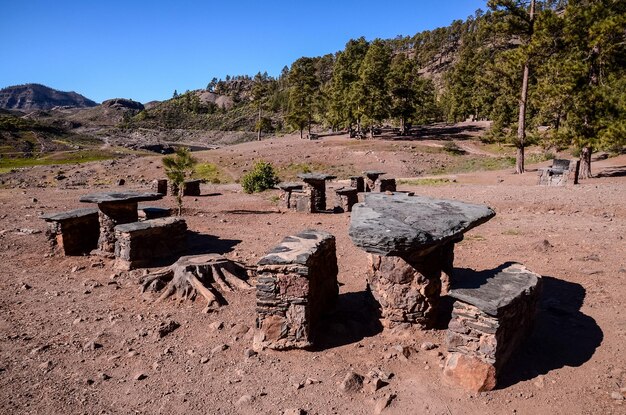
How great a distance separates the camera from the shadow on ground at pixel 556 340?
20.9 ft

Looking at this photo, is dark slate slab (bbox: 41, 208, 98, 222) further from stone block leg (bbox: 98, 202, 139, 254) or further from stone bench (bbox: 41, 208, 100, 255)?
stone block leg (bbox: 98, 202, 139, 254)

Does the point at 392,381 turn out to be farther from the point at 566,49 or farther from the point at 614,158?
the point at 614,158

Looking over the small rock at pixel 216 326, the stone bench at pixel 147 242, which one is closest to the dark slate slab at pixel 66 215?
the stone bench at pixel 147 242

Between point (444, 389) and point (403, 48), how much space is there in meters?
149

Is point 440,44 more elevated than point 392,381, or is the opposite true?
point 440,44

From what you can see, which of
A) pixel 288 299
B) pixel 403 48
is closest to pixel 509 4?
pixel 288 299

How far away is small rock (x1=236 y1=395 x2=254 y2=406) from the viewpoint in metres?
5.91

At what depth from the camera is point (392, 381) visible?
20.7 ft

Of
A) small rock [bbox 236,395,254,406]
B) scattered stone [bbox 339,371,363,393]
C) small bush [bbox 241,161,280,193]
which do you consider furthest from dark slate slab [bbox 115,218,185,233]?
small bush [bbox 241,161,280,193]

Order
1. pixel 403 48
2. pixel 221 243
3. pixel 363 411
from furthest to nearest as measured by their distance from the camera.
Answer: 1. pixel 403 48
2. pixel 221 243
3. pixel 363 411

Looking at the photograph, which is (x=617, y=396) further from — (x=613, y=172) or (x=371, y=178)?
(x=613, y=172)

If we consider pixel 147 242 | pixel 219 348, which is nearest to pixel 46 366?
pixel 219 348

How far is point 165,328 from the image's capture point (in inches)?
316

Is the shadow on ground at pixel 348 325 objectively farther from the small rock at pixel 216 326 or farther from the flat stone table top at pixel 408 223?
the small rock at pixel 216 326
